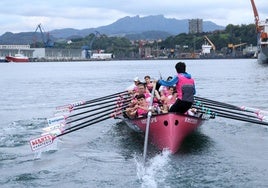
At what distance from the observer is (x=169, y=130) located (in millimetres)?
13008

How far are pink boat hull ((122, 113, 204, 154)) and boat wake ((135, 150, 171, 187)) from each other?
251mm

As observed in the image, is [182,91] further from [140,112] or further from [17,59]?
[17,59]

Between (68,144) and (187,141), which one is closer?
(187,141)

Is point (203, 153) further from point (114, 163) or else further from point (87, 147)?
point (87, 147)

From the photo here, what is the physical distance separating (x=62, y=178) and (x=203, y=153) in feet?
13.5

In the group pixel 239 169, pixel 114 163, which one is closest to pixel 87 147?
pixel 114 163

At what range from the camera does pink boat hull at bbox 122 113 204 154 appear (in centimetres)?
1299

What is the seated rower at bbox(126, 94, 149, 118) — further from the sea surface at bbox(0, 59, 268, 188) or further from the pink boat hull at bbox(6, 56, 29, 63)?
the pink boat hull at bbox(6, 56, 29, 63)

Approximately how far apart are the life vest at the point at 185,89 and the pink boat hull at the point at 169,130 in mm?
491

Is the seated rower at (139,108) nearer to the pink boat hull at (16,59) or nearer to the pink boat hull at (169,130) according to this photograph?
the pink boat hull at (169,130)

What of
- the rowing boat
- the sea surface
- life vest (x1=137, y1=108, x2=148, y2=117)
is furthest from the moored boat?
the rowing boat

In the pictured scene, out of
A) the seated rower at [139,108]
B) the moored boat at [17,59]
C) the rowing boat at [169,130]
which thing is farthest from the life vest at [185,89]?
the moored boat at [17,59]

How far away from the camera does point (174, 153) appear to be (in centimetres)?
1327

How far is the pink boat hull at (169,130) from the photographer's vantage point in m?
13.0
